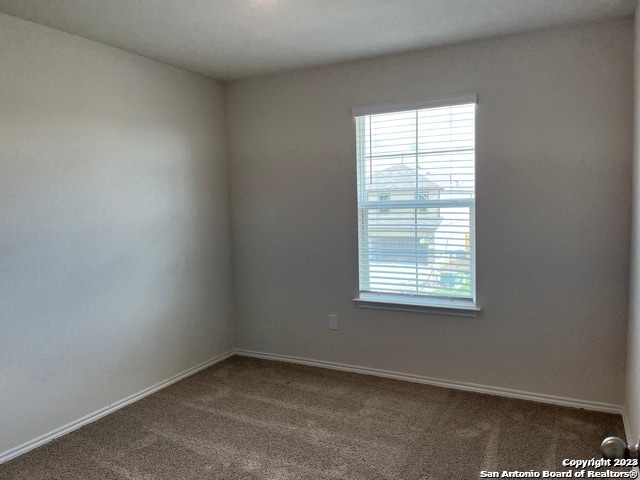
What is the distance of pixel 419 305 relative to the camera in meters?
3.27

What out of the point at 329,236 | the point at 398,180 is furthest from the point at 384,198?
the point at 329,236

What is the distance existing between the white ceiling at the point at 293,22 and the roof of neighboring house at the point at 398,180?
2.67 ft

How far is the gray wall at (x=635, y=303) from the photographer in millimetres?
2322

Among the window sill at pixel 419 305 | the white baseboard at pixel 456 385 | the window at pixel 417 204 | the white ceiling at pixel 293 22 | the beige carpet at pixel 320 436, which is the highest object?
the white ceiling at pixel 293 22

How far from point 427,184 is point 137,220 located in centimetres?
204

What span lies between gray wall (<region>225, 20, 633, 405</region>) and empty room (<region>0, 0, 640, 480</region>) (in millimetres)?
15

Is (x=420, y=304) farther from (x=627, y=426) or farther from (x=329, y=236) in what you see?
(x=627, y=426)

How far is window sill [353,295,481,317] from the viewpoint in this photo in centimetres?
315

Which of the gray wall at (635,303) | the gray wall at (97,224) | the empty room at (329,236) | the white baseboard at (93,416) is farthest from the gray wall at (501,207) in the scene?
the white baseboard at (93,416)

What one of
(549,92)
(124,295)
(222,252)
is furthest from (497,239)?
(124,295)

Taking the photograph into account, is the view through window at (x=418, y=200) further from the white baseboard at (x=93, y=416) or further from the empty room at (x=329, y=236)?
the white baseboard at (x=93, y=416)

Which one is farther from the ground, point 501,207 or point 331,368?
point 501,207

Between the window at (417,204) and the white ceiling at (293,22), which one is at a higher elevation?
the white ceiling at (293,22)

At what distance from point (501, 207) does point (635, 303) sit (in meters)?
0.92
